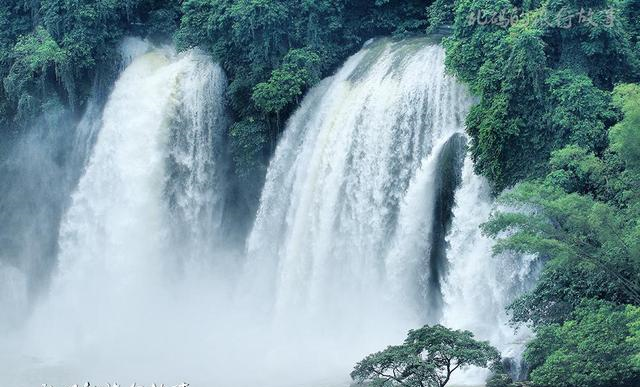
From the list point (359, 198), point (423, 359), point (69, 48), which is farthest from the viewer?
point (69, 48)

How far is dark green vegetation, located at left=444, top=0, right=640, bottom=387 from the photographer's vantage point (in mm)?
27844

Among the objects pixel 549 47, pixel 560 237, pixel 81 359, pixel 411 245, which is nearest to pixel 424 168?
pixel 411 245

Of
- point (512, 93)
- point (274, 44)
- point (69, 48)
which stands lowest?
point (512, 93)

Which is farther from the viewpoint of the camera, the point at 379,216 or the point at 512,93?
the point at 379,216

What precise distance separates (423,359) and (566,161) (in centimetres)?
548

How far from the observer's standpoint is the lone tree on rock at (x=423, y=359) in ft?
90.0

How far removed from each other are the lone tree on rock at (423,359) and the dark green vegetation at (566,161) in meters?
1.46

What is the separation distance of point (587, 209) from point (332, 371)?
32.4ft

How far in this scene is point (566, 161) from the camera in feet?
98.8

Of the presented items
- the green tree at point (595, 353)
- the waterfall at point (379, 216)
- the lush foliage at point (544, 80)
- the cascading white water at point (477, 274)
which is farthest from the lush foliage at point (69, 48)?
the green tree at point (595, 353)

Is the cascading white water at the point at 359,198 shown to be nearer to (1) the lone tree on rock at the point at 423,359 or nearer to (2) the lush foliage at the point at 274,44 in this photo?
(2) the lush foliage at the point at 274,44

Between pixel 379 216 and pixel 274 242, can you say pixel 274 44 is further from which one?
pixel 379 216

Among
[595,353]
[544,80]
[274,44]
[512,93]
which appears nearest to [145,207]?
[274,44]

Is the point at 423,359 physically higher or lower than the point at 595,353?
higher
